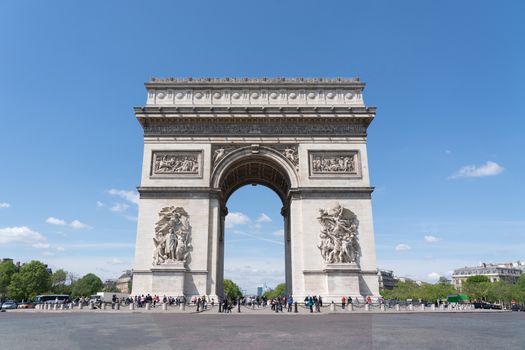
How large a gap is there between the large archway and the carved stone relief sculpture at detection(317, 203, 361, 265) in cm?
354

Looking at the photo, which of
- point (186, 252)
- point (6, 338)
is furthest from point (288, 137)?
point (6, 338)

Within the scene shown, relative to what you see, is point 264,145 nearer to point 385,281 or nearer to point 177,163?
point 177,163

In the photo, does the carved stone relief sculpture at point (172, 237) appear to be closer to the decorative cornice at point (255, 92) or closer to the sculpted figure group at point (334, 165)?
the decorative cornice at point (255, 92)

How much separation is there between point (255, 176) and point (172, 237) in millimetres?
10669

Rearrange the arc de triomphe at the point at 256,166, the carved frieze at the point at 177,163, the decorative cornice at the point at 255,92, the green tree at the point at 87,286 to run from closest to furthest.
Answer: the arc de triomphe at the point at 256,166 → the carved frieze at the point at 177,163 → the decorative cornice at the point at 255,92 → the green tree at the point at 87,286

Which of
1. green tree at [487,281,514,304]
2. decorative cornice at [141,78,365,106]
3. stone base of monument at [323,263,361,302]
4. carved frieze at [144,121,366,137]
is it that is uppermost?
decorative cornice at [141,78,365,106]

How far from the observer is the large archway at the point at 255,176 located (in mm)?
28328

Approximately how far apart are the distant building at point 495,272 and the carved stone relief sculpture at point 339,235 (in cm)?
8507

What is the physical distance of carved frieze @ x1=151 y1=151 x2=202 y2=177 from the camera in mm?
27922

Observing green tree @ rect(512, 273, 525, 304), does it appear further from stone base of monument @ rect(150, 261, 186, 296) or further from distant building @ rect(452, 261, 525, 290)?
stone base of monument @ rect(150, 261, 186, 296)

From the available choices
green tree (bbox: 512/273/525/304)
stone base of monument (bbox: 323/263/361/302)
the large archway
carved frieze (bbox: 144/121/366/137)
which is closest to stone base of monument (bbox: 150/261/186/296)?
the large archway

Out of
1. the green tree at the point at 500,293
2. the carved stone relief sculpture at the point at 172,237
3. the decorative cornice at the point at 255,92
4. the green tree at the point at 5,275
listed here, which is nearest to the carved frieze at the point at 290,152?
the decorative cornice at the point at 255,92

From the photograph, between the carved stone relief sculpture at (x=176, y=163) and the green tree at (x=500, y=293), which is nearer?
the carved stone relief sculpture at (x=176, y=163)

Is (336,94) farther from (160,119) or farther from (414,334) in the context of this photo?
(414,334)
